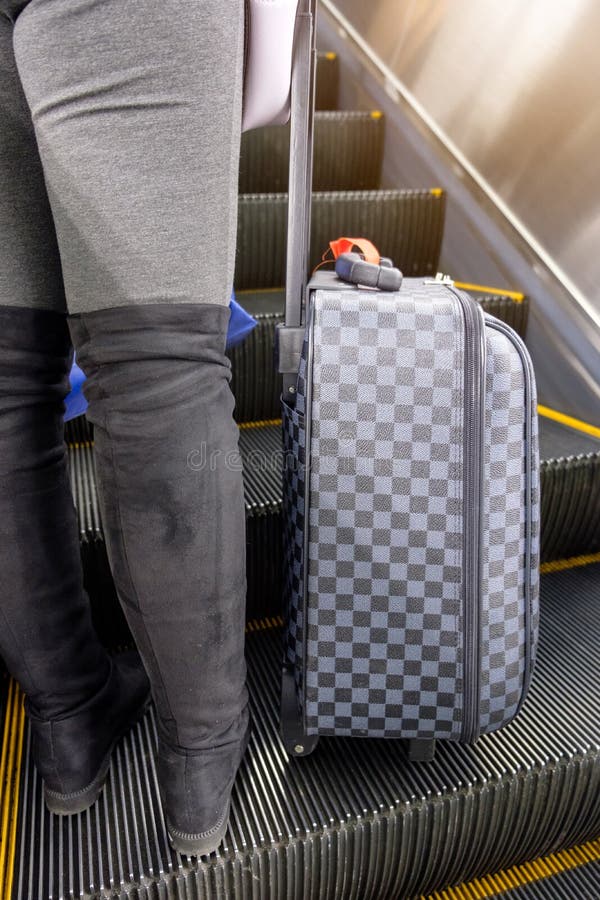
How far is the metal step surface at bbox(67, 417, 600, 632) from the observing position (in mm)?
922

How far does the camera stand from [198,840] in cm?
66

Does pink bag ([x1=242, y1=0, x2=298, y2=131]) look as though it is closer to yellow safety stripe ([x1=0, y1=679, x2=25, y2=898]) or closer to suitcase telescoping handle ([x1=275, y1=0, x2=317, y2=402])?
suitcase telescoping handle ([x1=275, y1=0, x2=317, y2=402])

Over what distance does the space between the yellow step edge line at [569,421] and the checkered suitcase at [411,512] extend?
57cm

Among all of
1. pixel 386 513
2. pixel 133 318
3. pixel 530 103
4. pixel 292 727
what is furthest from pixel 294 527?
pixel 530 103

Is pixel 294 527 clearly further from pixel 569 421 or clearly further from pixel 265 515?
pixel 569 421

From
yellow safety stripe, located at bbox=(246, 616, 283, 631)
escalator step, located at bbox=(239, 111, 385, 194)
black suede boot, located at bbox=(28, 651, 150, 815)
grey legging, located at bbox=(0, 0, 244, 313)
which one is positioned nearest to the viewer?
grey legging, located at bbox=(0, 0, 244, 313)

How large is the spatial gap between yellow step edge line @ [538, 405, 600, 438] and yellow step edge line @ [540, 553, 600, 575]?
0.20 meters

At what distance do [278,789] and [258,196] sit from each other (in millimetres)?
1112

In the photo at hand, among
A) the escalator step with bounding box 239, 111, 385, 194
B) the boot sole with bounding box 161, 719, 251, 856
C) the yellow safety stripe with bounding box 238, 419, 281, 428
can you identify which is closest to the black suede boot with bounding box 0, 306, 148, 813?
the boot sole with bounding box 161, 719, 251, 856

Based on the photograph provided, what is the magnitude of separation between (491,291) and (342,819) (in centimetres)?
104

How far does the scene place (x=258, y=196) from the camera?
1445 millimetres

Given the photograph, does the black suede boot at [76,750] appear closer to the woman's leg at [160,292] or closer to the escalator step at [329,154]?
the woman's leg at [160,292]

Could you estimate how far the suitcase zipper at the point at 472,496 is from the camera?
670 mm

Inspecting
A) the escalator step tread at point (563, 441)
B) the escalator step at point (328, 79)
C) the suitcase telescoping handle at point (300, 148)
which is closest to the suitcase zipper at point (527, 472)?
the suitcase telescoping handle at point (300, 148)
